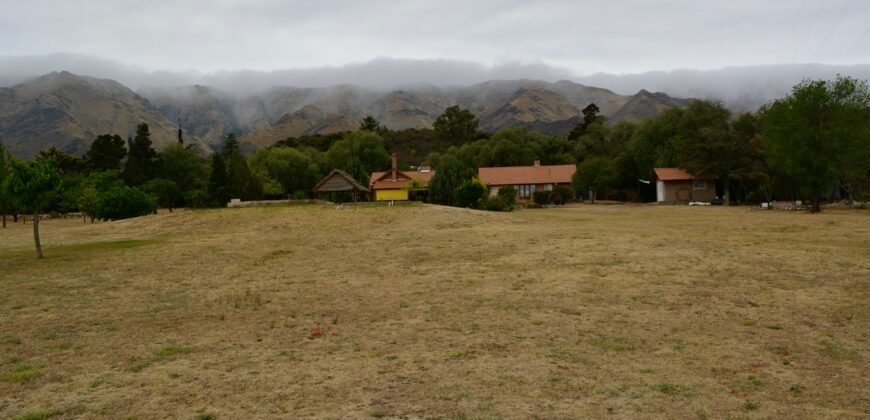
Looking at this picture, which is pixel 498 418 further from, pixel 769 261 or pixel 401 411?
pixel 769 261

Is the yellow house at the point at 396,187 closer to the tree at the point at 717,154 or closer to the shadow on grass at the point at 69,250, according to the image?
the tree at the point at 717,154

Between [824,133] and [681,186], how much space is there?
81.4 ft

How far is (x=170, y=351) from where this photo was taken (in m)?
9.06

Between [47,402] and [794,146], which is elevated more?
[794,146]

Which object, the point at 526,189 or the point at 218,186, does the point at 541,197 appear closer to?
the point at 526,189

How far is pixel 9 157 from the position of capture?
2352cm

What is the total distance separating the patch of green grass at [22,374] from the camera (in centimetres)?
771

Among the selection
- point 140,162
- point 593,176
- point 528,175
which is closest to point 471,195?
point 593,176

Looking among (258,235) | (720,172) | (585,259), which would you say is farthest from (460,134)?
(585,259)

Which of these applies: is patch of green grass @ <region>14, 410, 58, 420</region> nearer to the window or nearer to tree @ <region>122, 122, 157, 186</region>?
the window

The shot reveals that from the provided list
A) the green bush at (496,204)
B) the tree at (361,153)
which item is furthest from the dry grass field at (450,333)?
the tree at (361,153)

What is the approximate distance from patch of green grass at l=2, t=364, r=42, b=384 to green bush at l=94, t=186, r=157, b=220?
43.4 m

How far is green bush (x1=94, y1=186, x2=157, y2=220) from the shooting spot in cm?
4709

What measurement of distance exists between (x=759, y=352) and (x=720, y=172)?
60438 mm
